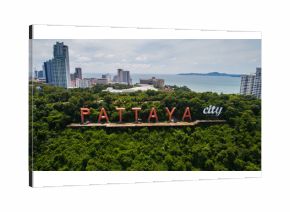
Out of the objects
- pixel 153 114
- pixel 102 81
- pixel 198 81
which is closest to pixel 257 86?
pixel 198 81

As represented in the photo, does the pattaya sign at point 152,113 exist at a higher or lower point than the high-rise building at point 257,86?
lower

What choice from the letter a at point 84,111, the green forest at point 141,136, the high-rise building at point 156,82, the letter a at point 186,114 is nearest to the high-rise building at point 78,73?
the green forest at point 141,136

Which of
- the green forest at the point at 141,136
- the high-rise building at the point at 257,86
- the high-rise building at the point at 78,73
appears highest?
the high-rise building at the point at 78,73

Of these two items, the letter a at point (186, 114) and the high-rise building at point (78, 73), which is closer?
the high-rise building at point (78, 73)

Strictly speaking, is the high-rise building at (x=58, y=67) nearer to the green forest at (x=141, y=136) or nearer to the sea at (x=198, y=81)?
the green forest at (x=141, y=136)

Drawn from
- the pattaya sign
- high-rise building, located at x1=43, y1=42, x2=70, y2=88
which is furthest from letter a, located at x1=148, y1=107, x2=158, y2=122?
high-rise building, located at x1=43, y1=42, x2=70, y2=88
